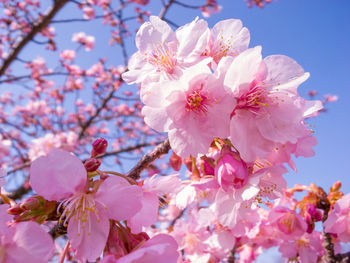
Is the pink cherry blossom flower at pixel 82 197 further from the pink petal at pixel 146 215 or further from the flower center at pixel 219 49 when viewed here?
the flower center at pixel 219 49

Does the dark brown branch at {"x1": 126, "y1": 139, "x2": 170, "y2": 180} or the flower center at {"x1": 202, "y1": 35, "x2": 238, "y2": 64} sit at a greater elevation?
the flower center at {"x1": 202, "y1": 35, "x2": 238, "y2": 64}

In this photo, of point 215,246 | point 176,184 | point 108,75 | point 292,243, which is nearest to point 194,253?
point 215,246

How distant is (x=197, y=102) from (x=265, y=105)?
24cm

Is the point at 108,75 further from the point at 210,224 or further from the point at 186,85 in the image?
the point at 186,85

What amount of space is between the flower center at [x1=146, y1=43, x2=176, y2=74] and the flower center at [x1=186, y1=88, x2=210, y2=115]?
0.22 m

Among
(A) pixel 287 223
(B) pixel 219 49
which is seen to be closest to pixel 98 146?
(B) pixel 219 49

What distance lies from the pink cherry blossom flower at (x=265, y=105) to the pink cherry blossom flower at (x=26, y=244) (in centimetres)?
64

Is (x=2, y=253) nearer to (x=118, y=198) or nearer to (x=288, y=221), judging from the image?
(x=118, y=198)

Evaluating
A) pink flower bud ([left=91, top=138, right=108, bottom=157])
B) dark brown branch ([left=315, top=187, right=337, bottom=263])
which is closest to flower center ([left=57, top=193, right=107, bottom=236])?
pink flower bud ([left=91, top=138, right=108, bottom=157])

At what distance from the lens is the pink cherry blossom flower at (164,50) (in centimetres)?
98

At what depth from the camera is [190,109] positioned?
892 millimetres

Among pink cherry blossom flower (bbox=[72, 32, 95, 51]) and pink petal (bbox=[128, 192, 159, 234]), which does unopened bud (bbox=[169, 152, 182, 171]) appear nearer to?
pink petal (bbox=[128, 192, 159, 234])

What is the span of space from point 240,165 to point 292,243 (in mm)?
1416

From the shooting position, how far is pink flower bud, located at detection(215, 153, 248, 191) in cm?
95
